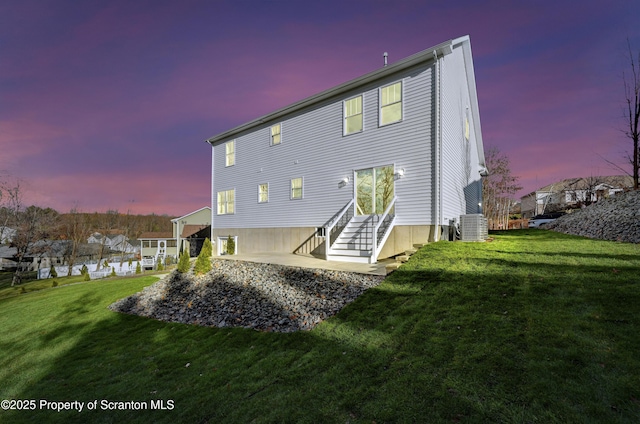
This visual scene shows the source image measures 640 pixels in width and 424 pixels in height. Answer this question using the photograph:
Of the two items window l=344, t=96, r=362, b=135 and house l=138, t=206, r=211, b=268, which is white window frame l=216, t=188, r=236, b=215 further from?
house l=138, t=206, r=211, b=268

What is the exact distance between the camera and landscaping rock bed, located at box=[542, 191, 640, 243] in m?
9.26

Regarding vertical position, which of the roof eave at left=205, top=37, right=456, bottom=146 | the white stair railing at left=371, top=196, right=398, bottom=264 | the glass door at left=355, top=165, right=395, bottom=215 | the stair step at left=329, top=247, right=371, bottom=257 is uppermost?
the roof eave at left=205, top=37, right=456, bottom=146

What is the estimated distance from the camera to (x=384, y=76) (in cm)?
1035

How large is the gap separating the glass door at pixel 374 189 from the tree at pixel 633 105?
13383 mm

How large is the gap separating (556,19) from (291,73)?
1098 centimetres

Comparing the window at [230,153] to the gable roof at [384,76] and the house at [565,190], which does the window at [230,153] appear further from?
the house at [565,190]

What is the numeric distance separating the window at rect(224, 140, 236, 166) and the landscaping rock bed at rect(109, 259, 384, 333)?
8.08m

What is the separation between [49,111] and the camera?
680 inches

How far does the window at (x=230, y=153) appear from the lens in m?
16.6

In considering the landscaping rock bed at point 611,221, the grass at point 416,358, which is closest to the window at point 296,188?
the grass at point 416,358

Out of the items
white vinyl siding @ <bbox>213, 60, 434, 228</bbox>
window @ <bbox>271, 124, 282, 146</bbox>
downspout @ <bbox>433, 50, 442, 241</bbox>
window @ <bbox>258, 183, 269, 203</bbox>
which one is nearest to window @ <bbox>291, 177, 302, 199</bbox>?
white vinyl siding @ <bbox>213, 60, 434, 228</bbox>

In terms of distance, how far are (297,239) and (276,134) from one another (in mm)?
5353

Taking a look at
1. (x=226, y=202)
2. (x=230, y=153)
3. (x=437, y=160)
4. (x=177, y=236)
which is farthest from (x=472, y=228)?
(x=177, y=236)

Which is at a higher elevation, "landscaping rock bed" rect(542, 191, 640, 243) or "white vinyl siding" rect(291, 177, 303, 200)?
"white vinyl siding" rect(291, 177, 303, 200)
